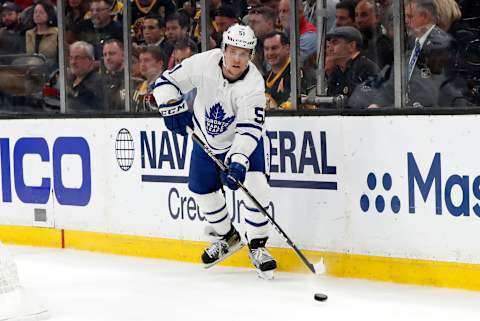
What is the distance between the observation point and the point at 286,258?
625 centimetres

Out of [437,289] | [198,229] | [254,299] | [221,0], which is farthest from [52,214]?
[437,289]

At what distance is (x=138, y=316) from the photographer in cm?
509

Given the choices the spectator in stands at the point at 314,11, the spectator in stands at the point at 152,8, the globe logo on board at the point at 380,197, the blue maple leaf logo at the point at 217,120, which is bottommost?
the globe logo on board at the point at 380,197

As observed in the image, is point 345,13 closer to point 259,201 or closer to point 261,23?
point 261,23

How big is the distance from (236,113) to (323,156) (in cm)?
52

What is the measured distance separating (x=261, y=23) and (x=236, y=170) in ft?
3.48

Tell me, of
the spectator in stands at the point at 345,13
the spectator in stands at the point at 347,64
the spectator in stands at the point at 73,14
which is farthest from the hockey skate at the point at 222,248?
the spectator in stands at the point at 73,14

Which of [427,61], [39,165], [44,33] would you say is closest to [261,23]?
[427,61]

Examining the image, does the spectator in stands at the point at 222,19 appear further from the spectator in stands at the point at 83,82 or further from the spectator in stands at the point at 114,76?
the spectator in stands at the point at 83,82

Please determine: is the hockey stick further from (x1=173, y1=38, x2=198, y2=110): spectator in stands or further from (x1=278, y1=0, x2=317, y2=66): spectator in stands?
(x1=173, y1=38, x2=198, y2=110): spectator in stands

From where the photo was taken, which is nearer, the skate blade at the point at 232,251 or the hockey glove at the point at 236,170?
the hockey glove at the point at 236,170

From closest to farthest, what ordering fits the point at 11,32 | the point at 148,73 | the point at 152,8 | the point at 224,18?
the point at 224,18 < the point at 152,8 < the point at 148,73 < the point at 11,32

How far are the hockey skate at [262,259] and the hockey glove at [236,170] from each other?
1.33 ft

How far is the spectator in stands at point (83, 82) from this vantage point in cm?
739
